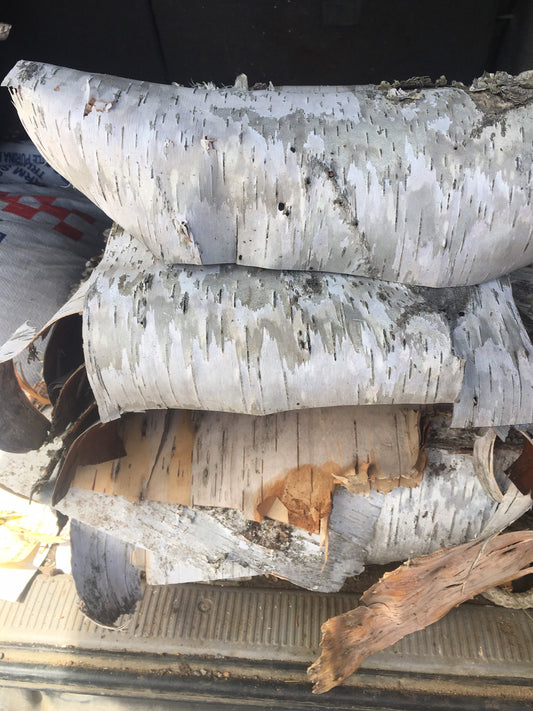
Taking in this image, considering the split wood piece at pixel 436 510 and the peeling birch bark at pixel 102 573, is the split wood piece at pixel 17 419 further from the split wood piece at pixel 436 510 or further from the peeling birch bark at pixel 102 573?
the split wood piece at pixel 436 510

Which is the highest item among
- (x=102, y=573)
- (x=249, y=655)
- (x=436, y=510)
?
(x=436, y=510)

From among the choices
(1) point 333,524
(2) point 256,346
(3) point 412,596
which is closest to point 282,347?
(2) point 256,346

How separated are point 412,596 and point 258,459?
316 millimetres

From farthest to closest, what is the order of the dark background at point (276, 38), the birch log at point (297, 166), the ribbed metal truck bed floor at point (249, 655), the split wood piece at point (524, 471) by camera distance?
the dark background at point (276, 38), the ribbed metal truck bed floor at point (249, 655), the split wood piece at point (524, 471), the birch log at point (297, 166)

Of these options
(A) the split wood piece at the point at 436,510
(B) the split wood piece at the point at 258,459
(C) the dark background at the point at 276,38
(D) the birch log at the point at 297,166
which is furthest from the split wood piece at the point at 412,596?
(C) the dark background at the point at 276,38

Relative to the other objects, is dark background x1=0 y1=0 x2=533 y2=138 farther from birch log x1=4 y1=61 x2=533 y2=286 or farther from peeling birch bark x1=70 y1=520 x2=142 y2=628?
peeling birch bark x1=70 y1=520 x2=142 y2=628

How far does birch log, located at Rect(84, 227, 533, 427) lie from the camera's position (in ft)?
1.68

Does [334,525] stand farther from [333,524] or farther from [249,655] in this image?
[249,655]

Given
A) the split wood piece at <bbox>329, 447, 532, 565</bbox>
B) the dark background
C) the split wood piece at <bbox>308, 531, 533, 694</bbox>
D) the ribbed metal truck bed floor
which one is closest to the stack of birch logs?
the split wood piece at <bbox>329, 447, 532, 565</bbox>

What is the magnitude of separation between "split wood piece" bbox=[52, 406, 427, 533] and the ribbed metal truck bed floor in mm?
348

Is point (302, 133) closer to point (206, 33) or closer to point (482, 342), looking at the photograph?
point (482, 342)

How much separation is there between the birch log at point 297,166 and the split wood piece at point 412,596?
0.42m

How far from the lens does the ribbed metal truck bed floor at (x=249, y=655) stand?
33.5 inches

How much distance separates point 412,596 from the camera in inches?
29.1
